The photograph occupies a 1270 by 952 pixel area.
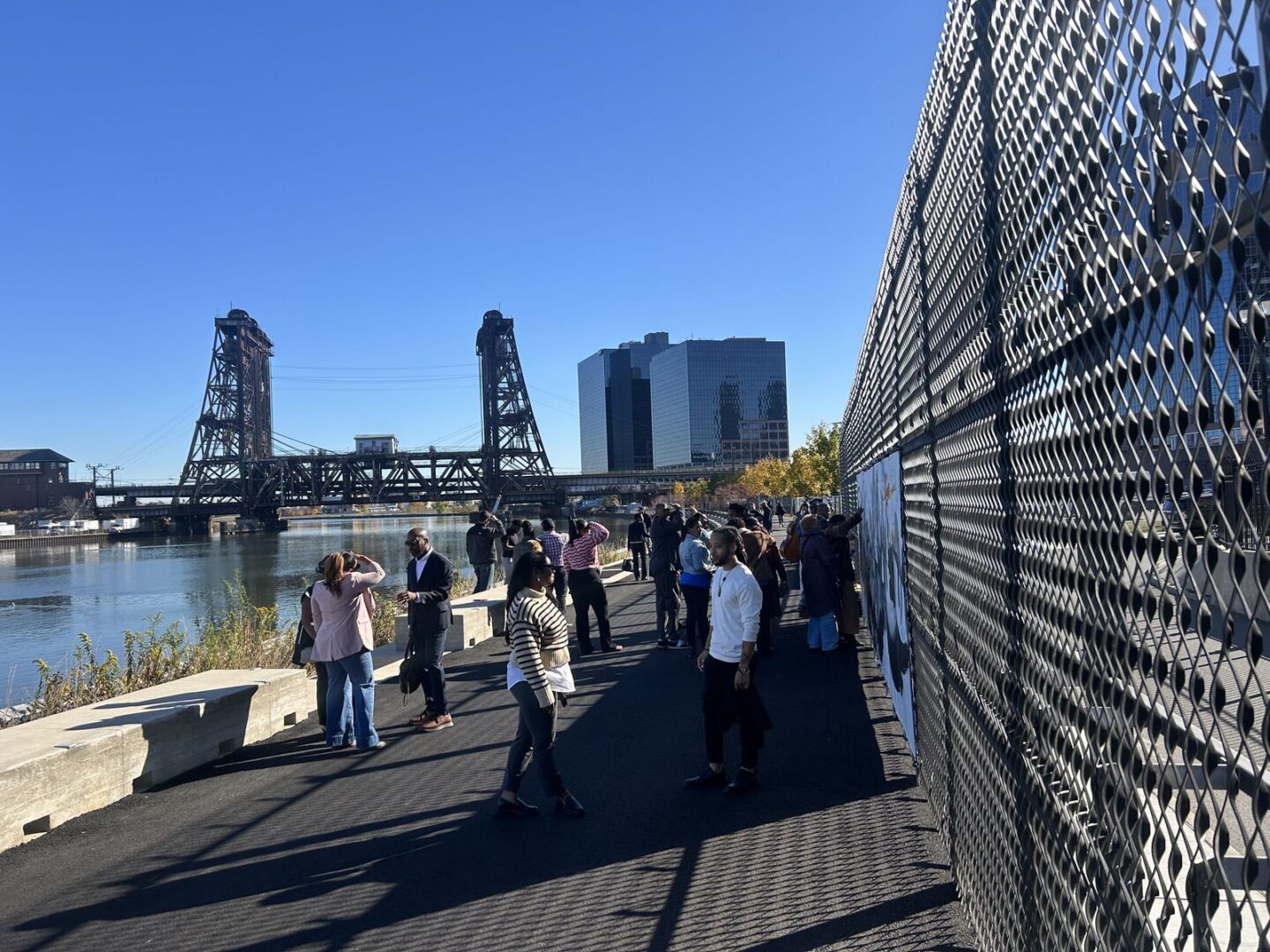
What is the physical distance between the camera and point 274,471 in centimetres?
11331

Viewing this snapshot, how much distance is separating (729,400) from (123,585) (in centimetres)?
15181

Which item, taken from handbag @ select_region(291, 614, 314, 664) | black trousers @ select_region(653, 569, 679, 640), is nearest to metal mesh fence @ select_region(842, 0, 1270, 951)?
handbag @ select_region(291, 614, 314, 664)

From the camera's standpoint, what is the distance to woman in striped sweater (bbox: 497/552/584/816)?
6363mm

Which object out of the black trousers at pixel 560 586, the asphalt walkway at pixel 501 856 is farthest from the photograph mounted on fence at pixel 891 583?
the black trousers at pixel 560 586

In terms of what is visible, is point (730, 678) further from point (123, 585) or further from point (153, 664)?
point (123, 585)

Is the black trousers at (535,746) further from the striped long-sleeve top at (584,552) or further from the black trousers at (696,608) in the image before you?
the striped long-sleeve top at (584,552)

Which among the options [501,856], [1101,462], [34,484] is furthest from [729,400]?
[1101,462]

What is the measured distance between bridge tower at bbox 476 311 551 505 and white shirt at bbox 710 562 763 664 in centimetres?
10068

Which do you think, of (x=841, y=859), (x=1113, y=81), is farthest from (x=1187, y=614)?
(x=841, y=859)

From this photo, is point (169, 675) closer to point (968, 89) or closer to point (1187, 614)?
point (968, 89)

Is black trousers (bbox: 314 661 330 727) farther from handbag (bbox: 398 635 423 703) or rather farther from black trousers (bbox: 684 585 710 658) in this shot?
black trousers (bbox: 684 585 710 658)

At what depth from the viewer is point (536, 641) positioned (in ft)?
21.2

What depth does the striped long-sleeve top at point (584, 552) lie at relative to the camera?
12.6m

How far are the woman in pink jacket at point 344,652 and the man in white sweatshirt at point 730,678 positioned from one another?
3.07 metres
